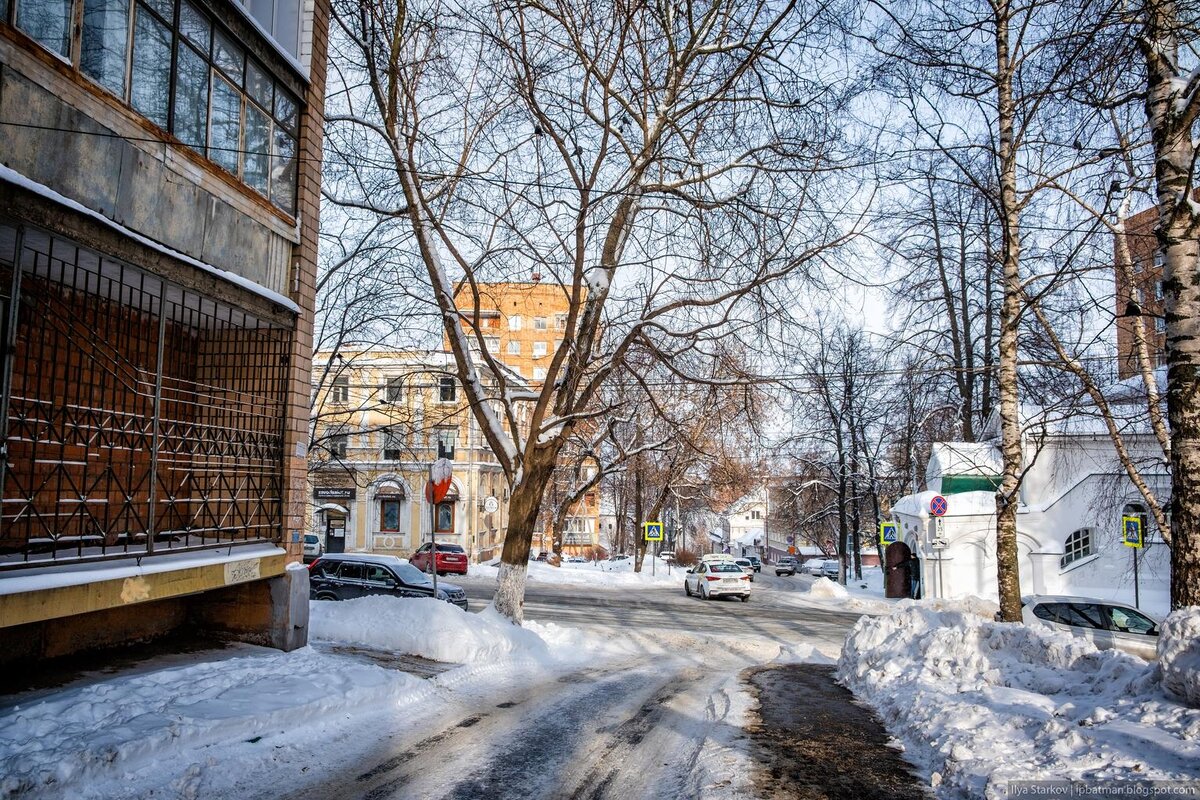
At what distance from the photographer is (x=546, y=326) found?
6394 centimetres

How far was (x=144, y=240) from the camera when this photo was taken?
776 cm

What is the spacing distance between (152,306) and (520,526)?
7.92 meters

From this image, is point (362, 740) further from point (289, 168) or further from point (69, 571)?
point (289, 168)

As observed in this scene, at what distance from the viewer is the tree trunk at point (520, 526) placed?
15.5 meters

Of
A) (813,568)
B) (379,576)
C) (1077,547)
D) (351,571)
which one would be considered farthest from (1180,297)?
(813,568)

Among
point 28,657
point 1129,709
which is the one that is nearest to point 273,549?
point 28,657

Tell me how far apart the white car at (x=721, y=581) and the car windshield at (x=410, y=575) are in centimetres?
1358

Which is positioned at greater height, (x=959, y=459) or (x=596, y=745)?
(x=959, y=459)

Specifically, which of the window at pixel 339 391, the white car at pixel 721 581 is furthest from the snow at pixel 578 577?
the window at pixel 339 391

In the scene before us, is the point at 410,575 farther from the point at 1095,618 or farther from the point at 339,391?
the point at 339,391

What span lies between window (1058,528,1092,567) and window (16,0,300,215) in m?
29.1

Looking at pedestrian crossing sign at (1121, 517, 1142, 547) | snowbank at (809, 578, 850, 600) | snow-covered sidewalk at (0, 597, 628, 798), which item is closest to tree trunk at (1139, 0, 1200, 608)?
snow-covered sidewalk at (0, 597, 628, 798)

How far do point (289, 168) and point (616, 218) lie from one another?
605 centimetres

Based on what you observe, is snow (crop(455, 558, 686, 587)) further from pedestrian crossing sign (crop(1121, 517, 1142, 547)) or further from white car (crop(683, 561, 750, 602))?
pedestrian crossing sign (crop(1121, 517, 1142, 547))
